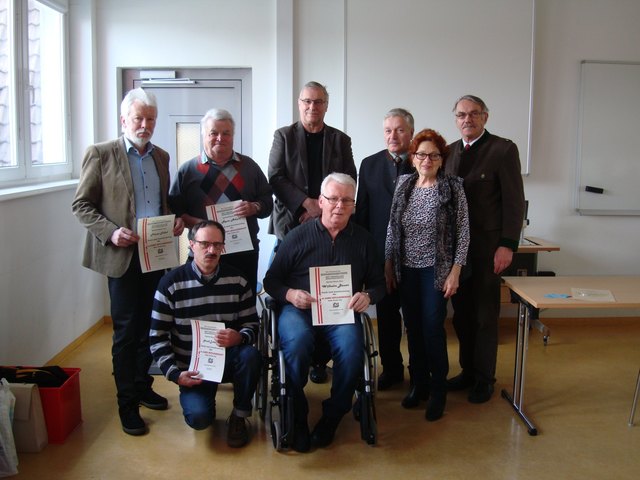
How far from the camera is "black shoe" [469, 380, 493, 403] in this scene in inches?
138

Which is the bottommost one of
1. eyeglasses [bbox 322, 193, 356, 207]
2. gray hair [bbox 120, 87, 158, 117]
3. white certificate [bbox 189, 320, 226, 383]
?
white certificate [bbox 189, 320, 226, 383]

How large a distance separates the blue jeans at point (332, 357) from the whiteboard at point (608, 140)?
2.88 metres

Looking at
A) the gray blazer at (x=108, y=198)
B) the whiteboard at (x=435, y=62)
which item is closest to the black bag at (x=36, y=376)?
the gray blazer at (x=108, y=198)

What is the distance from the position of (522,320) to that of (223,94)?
2770 millimetres

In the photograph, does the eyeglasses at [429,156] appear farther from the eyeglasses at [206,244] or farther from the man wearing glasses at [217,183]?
the eyeglasses at [206,244]

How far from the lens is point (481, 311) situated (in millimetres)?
3445

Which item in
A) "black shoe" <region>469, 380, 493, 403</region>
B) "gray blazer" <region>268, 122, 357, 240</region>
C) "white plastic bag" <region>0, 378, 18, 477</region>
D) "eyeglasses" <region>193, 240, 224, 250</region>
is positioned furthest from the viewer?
"black shoe" <region>469, 380, 493, 403</region>

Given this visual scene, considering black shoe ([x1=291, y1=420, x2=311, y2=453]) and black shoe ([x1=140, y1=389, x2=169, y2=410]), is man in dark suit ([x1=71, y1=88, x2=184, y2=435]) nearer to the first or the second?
black shoe ([x1=140, y1=389, x2=169, y2=410])

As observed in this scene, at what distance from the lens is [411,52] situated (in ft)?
15.5

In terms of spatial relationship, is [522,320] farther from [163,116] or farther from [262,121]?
[163,116]

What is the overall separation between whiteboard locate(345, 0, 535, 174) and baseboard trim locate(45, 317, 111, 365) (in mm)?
2338

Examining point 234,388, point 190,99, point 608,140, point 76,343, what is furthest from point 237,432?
point 608,140

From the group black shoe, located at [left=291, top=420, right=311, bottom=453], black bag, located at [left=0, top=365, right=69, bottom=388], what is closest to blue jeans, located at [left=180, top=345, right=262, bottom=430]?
black shoe, located at [left=291, top=420, right=311, bottom=453]

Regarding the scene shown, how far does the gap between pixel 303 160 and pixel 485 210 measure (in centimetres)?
102
